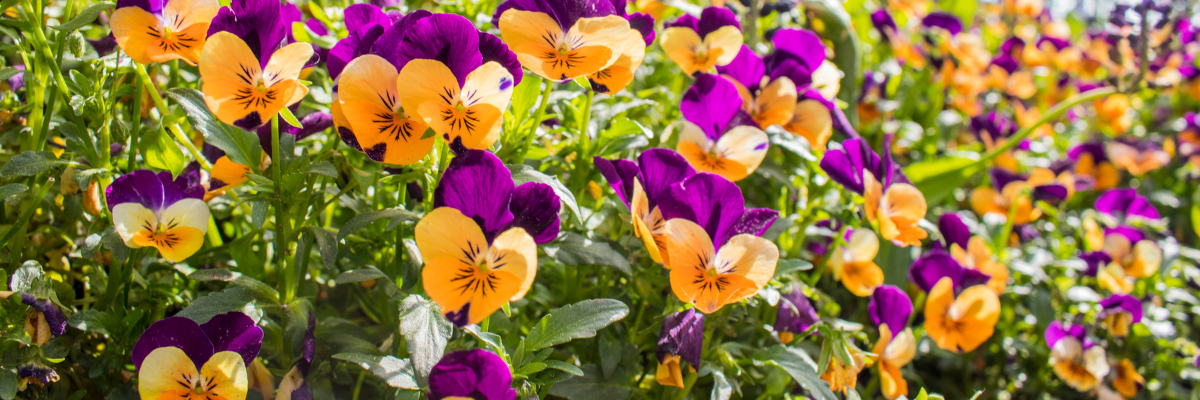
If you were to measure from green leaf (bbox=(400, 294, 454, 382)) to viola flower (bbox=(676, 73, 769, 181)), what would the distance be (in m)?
0.42

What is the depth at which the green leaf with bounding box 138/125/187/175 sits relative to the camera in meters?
0.79

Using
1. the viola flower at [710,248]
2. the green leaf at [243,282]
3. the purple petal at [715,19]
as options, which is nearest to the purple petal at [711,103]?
the purple petal at [715,19]

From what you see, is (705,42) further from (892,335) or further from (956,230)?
(956,230)

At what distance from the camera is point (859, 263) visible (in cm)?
117

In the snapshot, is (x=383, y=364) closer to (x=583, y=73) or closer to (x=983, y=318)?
(x=583, y=73)

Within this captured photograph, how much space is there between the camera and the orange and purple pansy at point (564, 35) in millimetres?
699

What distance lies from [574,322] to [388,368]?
0.20 metres

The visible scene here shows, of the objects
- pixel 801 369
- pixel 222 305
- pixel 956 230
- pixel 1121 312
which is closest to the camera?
pixel 222 305

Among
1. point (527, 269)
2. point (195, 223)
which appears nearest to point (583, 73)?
point (527, 269)

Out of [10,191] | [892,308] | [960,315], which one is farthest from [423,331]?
[960,315]

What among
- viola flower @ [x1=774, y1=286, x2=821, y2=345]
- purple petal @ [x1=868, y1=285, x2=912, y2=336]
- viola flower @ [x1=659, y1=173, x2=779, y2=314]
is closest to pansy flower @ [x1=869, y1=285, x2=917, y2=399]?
purple petal @ [x1=868, y1=285, x2=912, y2=336]

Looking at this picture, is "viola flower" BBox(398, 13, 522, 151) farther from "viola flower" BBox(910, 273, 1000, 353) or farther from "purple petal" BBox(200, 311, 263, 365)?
"viola flower" BBox(910, 273, 1000, 353)

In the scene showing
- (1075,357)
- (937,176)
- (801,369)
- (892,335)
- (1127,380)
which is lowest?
(1127,380)

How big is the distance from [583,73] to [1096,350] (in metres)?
1.38
